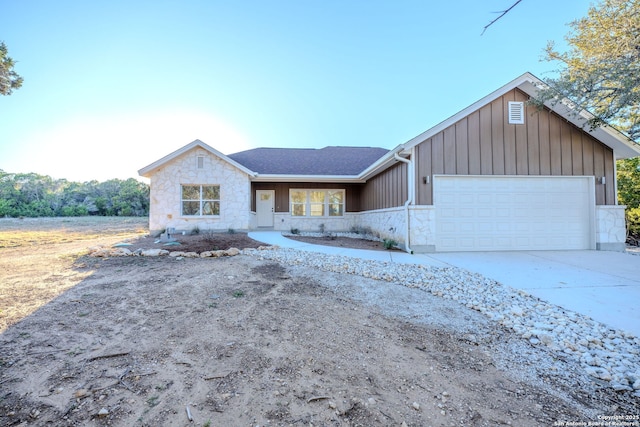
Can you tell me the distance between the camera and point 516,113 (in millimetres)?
8297

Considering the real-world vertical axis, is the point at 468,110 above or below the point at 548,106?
below

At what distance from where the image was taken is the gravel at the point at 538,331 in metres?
2.32

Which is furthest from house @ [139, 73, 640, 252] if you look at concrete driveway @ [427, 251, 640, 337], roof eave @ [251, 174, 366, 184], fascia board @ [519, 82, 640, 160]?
roof eave @ [251, 174, 366, 184]

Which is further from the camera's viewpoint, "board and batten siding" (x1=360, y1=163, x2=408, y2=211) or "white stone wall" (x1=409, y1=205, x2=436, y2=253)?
"board and batten siding" (x1=360, y1=163, x2=408, y2=211)

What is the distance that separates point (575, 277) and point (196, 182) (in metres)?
12.8

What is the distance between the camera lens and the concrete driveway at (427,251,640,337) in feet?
11.9

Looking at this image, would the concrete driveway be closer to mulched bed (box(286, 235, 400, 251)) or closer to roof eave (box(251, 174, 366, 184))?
mulched bed (box(286, 235, 400, 251))

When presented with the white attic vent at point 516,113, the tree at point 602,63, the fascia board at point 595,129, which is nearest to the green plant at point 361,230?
the white attic vent at point 516,113

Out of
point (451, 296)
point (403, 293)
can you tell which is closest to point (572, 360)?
point (451, 296)

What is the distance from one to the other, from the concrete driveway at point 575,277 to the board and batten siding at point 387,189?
2503 mm

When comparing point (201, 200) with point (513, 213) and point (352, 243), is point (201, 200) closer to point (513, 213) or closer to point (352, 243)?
point (352, 243)

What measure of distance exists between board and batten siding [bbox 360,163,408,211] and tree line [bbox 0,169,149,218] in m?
31.1

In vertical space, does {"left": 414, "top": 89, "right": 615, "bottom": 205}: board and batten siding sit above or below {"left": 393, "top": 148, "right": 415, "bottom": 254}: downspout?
above

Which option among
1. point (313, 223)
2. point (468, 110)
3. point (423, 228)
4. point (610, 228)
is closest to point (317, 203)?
point (313, 223)
